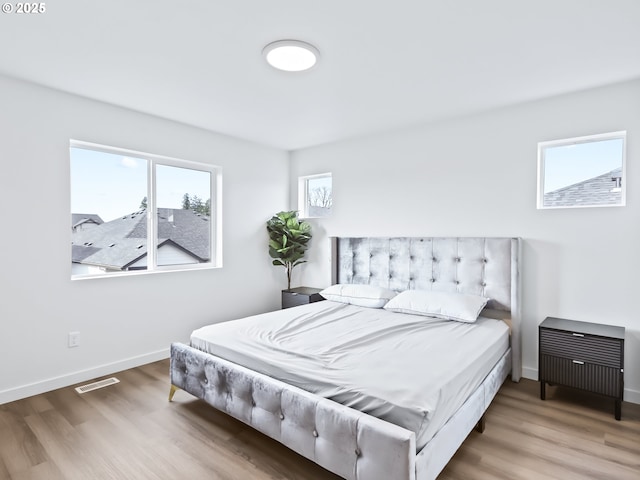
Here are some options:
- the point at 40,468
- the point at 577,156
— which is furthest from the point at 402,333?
the point at 40,468

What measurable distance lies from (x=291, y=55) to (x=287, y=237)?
2565 millimetres

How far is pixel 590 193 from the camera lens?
2.95 metres

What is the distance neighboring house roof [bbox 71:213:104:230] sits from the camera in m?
3.10

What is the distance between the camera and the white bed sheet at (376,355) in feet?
5.57

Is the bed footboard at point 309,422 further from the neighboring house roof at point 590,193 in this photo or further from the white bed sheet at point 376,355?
the neighboring house roof at point 590,193

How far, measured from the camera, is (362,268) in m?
4.13

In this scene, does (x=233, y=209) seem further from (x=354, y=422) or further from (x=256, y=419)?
(x=354, y=422)

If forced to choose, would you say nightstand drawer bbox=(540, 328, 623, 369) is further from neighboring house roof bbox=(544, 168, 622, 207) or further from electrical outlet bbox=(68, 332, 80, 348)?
electrical outlet bbox=(68, 332, 80, 348)

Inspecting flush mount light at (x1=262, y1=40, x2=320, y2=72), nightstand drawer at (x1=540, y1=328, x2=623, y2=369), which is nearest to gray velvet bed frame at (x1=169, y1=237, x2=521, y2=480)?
nightstand drawer at (x1=540, y1=328, x2=623, y2=369)

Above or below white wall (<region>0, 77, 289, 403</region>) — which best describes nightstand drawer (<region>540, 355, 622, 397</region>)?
below

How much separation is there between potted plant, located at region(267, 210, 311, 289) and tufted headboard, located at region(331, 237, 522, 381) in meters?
0.50

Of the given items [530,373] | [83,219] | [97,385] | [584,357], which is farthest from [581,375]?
[83,219]

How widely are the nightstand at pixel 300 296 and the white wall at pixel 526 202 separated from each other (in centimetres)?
99

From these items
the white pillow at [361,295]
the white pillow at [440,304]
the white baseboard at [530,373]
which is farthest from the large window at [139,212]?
the white baseboard at [530,373]
